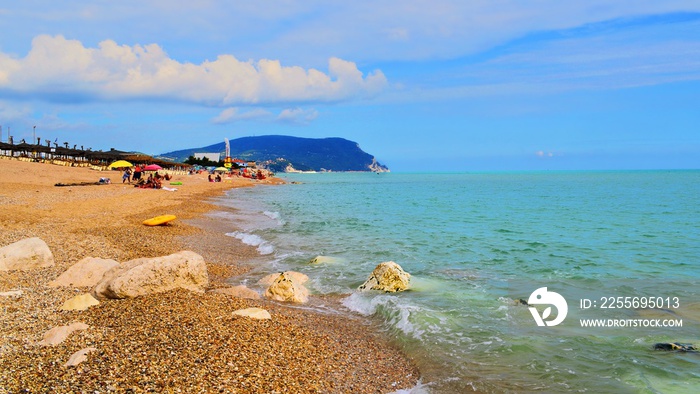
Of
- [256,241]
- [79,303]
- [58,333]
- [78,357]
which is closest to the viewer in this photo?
[78,357]

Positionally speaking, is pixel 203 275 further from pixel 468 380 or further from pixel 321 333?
pixel 468 380

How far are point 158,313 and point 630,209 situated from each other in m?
40.3

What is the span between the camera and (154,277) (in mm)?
9359

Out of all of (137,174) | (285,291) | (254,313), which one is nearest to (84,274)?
(254,313)

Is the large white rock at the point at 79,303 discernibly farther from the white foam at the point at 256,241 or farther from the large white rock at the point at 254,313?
the white foam at the point at 256,241

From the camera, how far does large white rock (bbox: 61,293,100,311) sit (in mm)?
8453

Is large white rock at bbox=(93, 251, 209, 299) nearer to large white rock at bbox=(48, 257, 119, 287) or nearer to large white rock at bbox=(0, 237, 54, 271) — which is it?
large white rock at bbox=(48, 257, 119, 287)

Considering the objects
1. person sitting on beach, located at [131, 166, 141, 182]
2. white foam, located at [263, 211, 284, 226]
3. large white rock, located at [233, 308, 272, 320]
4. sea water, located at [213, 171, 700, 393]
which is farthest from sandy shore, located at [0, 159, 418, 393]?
person sitting on beach, located at [131, 166, 141, 182]

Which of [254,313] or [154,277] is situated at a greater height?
[154,277]

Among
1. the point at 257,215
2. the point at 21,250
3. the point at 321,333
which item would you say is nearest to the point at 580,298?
the point at 321,333

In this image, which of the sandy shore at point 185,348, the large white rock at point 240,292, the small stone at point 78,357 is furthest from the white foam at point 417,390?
the large white rock at point 240,292

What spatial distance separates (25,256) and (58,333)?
533cm

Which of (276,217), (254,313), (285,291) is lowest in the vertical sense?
(276,217)

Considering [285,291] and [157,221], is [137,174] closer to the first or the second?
[157,221]
